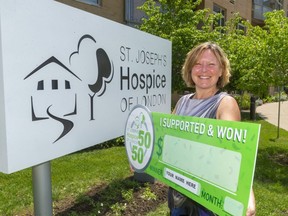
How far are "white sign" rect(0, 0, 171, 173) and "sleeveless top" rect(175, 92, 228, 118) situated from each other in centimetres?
106

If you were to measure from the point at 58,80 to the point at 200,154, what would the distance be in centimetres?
138

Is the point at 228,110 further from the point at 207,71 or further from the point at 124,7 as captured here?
the point at 124,7

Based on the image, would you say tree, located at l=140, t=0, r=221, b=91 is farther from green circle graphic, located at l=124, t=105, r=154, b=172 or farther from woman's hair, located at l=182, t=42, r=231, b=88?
woman's hair, located at l=182, t=42, r=231, b=88

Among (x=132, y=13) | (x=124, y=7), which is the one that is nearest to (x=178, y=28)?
(x=124, y=7)

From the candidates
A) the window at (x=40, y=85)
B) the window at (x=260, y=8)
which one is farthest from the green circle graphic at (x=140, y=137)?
the window at (x=260, y=8)

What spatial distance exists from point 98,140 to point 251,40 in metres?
5.46

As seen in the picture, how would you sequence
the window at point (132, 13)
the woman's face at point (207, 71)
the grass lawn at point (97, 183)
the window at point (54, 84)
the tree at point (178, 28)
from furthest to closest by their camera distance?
the window at point (132, 13) < the tree at point (178, 28) < the grass lawn at point (97, 183) < the window at point (54, 84) < the woman's face at point (207, 71)

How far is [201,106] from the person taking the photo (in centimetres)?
216

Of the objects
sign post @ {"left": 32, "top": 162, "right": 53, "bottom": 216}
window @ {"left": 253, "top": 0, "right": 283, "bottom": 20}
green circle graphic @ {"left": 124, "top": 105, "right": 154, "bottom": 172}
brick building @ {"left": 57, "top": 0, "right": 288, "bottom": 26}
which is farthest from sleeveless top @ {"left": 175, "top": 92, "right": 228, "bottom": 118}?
window @ {"left": 253, "top": 0, "right": 283, "bottom": 20}

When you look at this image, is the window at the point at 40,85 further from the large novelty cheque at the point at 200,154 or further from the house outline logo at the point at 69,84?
the large novelty cheque at the point at 200,154

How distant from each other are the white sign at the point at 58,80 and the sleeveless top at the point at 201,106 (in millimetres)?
1059

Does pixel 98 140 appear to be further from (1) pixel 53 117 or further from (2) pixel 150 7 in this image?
(2) pixel 150 7

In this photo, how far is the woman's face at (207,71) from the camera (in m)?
2.21

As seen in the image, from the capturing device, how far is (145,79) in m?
4.36
